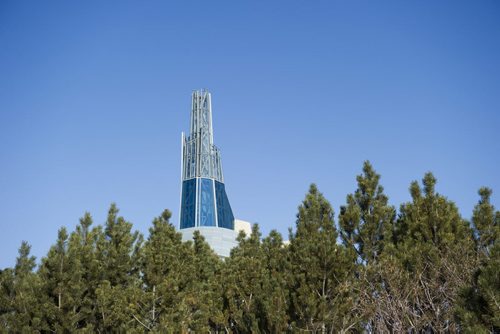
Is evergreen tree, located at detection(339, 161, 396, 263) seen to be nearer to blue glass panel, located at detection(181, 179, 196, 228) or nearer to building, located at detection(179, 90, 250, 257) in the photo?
building, located at detection(179, 90, 250, 257)

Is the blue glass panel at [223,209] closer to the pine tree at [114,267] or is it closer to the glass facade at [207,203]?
the glass facade at [207,203]

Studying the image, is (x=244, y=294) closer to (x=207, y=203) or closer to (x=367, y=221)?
(x=367, y=221)

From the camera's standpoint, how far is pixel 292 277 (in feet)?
44.3

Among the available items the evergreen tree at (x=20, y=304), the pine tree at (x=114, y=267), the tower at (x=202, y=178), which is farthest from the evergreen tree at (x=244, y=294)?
the tower at (x=202, y=178)

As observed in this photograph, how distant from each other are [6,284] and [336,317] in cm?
1150

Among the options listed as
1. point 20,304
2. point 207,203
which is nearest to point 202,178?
point 207,203

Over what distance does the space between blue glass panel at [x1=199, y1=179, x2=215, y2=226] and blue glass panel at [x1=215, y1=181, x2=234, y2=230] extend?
2.26ft

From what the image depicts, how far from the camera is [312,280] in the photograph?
13.4 meters

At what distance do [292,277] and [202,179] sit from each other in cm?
3880

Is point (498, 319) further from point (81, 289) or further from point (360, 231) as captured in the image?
point (81, 289)

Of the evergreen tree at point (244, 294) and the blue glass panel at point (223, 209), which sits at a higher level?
the blue glass panel at point (223, 209)

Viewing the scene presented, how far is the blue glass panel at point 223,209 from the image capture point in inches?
2013

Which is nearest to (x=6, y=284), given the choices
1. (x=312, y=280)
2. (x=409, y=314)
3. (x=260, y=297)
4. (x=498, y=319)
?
(x=260, y=297)

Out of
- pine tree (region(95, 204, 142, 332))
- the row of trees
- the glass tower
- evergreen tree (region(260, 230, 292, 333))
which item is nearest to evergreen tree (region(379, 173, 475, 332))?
the row of trees
